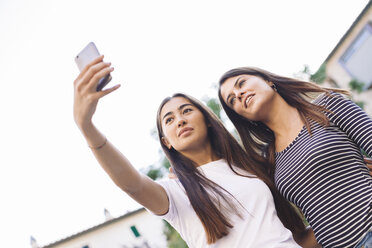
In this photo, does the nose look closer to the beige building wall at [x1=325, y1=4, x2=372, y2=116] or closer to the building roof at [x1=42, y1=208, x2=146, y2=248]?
the beige building wall at [x1=325, y1=4, x2=372, y2=116]

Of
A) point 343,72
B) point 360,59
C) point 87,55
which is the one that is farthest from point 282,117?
point 343,72

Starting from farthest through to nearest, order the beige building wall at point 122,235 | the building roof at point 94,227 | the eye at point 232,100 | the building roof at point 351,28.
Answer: the beige building wall at point 122,235 < the building roof at point 94,227 < the building roof at point 351,28 < the eye at point 232,100

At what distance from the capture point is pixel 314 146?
81.0 inches

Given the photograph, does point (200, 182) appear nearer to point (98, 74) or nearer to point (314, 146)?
point (314, 146)

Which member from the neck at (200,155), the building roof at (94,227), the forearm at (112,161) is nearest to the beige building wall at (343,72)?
the building roof at (94,227)

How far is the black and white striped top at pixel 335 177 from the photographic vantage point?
73.4 inches

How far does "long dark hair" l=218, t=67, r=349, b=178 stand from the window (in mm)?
18909

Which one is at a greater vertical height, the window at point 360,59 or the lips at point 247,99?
the lips at point 247,99

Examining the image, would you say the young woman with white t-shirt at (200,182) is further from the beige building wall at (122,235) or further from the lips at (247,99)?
the beige building wall at (122,235)

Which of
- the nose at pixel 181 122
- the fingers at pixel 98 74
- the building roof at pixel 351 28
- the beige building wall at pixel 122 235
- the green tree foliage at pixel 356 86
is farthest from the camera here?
the beige building wall at pixel 122 235

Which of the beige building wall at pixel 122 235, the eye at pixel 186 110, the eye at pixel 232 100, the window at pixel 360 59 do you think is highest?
the eye at pixel 186 110

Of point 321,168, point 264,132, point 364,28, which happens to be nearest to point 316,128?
point 321,168

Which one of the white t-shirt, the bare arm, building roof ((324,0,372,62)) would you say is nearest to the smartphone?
the white t-shirt

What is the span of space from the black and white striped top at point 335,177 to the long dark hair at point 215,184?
0.26 metres
